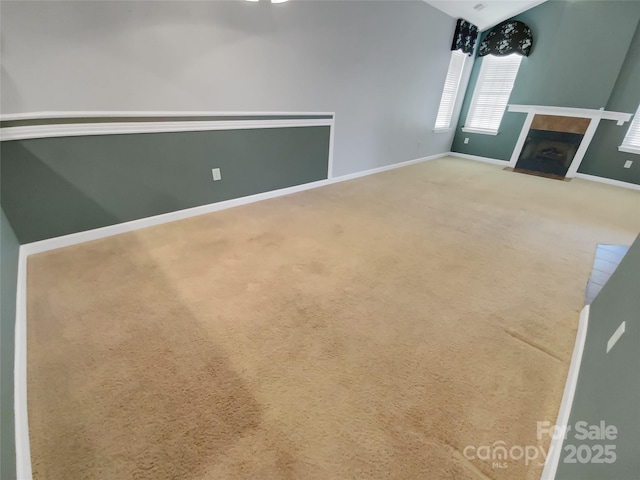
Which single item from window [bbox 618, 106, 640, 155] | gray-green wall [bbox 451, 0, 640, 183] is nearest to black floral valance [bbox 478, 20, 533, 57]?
gray-green wall [bbox 451, 0, 640, 183]

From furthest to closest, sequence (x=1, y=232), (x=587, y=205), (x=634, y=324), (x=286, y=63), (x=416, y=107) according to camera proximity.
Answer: (x=416, y=107)
(x=587, y=205)
(x=286, y=63)
(x=1, y=232)
(x=634, y=324)

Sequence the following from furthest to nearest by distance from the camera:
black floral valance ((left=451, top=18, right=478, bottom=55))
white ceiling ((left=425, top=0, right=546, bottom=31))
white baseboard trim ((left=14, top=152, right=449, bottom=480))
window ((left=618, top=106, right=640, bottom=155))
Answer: black floral valance ((left=451, top=18, right=478, bottom=55))
window ((left=618, top=106, right=640, bottom=155))
white ceiling ((left=425, top=0, right=546, bottom=31))
white baseboard trim ((left=14, top=152, right=449, bottom=480))

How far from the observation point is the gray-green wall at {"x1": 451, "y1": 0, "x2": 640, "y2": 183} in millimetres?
4277

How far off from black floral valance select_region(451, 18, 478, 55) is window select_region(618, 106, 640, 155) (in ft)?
9.31

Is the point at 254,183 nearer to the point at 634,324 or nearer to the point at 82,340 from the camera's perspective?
the point at 82,340

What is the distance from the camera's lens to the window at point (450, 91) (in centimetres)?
526

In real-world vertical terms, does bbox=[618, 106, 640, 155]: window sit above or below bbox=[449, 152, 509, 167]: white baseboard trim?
above

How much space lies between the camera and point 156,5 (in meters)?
2.03

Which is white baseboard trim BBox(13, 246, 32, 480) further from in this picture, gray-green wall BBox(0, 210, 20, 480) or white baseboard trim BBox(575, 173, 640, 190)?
white baseboard trim BBox(575, 173, 640, 190)

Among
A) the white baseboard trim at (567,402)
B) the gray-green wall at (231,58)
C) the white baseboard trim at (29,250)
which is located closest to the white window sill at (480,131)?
the gray-green wall at (231,58)

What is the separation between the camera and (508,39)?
5.11 metres

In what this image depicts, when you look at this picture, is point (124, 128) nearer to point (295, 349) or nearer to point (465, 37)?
point (295, 349)

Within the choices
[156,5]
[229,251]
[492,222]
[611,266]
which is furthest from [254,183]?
[611,266]

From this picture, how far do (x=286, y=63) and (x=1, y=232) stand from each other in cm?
262
